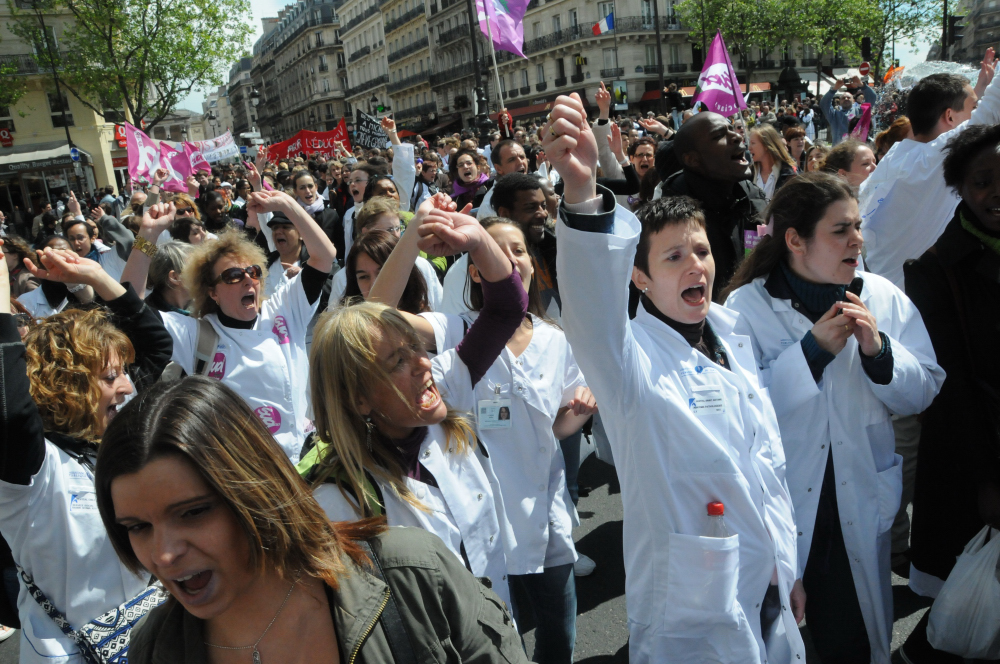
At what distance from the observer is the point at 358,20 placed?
78812mm

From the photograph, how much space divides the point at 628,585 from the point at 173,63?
37864 mm

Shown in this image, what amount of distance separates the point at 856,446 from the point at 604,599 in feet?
5.28

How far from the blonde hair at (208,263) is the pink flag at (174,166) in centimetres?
862

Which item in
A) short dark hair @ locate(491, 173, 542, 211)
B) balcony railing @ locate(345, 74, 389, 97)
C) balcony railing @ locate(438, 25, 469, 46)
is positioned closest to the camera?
short dark hair @ locate(491, 173, 542, 211)

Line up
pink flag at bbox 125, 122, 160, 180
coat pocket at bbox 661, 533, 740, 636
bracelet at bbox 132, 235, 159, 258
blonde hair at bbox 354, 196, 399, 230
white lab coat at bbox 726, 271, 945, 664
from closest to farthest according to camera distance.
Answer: coat pocket at bbox 661, 533, 740, 636 < white lab coat at bbox 726, 271, 945, 664 < bracelet at bbox 132, 235, 159, 258 < blonde hair at bbox 354, 196, 399, 230 < pink flag at bbox 125, 122, 160, 180

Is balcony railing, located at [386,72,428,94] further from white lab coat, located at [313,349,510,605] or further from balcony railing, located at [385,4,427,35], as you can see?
white lab coat, located at [313,349,510,605]

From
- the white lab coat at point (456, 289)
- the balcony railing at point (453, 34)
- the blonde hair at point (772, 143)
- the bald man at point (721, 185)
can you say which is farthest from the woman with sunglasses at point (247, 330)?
the balcony railing at point (453, 34)

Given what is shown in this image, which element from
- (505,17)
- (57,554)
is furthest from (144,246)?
(505,17)

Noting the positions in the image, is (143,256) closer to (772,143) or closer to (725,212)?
(725,212)

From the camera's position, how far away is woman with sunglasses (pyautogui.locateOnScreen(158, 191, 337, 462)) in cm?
341

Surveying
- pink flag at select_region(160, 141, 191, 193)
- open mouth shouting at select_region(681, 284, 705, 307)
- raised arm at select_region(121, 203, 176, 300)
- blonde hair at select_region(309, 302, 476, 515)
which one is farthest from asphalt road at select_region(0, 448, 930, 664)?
pink flag at select_region(160, 141, 191, 193)

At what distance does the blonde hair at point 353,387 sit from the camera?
1.92 meters

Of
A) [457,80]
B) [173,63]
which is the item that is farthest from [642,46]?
[173,63]

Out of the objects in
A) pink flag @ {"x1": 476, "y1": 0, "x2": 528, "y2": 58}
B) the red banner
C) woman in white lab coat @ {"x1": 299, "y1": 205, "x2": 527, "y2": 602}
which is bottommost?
woman in white lab coat @ {"x1": 299, "y1": 205, "x2": 527, "y2": 602}
